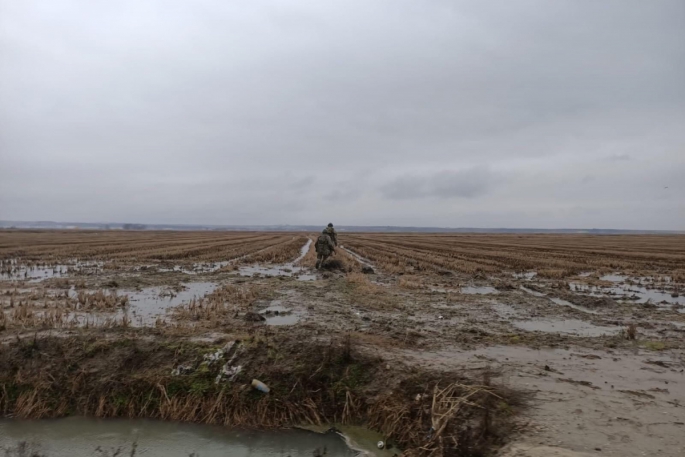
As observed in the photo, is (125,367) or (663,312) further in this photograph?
(663,312)

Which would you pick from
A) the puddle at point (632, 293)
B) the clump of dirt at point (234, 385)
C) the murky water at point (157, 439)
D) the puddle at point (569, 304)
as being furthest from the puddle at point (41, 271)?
the puddle at point (632, 293)

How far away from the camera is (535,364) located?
823cm

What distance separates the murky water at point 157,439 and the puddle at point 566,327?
757cm

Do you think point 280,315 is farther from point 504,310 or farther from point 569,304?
point 569,304

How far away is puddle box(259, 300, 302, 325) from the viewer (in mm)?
11680

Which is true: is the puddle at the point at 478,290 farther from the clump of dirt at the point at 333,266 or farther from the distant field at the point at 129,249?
the distant field at the point at 129,249

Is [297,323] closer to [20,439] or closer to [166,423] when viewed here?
[166,423]

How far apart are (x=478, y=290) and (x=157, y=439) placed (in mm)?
15232

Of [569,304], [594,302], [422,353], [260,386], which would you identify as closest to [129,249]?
[260,386]

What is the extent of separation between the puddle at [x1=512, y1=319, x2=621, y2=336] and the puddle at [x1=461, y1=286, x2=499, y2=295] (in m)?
5.19

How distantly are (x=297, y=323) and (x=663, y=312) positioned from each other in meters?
12.5

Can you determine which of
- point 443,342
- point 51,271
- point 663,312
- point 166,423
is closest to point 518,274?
point 663,312

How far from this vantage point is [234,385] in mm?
7539

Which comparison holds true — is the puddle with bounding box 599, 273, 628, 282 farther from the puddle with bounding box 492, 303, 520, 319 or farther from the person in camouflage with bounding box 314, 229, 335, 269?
the person in camouflage with bounding box 314, 229, 335, 269
